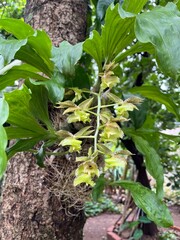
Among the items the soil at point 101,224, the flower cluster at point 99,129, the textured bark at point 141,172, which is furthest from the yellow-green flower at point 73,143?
the soil at point 101,224

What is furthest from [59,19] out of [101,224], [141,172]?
[101,224]

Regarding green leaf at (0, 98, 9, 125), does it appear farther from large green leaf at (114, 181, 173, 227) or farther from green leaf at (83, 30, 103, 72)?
large green leaf at (114, 181, 173, 227)

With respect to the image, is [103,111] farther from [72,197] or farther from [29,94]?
[72,197]

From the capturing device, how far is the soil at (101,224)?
3.44m

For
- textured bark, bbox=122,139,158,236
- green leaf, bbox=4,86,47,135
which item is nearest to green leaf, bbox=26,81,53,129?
green leaf, bbox=4,86,47,135

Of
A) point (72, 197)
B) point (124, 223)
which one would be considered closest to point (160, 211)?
point (72, 197)

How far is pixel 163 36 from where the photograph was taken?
0.46m

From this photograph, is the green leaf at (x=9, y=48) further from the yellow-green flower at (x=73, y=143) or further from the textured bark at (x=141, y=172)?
the textured bark at (x=141, y=172)

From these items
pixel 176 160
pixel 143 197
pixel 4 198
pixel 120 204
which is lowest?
pixel 120 204

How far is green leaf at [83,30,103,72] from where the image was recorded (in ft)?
1.83

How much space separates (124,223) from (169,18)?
256 centimetres

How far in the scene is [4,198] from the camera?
2.62 feet

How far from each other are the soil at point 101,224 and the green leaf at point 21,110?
274cm

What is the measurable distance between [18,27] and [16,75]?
3.7 inches
